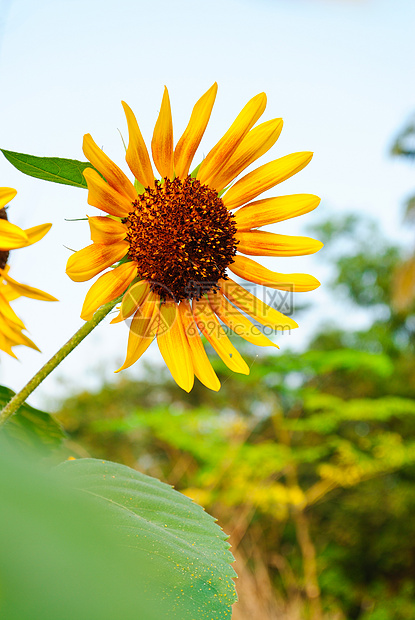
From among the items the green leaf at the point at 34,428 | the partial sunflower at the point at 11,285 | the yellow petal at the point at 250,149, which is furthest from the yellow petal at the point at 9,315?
the yellow petal at the point at 250,149

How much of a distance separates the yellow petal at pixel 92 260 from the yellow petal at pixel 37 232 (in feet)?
0.14

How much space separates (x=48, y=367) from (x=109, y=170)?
16cm

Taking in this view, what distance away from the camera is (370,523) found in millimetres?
7219

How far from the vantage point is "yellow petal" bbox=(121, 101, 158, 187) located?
0.43m

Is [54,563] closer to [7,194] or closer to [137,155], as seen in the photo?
[7,194]

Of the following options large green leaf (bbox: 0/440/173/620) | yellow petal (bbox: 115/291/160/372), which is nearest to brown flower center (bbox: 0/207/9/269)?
yellow petal (bbox: 115/291/160/372)

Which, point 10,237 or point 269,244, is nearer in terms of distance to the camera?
point 10,237

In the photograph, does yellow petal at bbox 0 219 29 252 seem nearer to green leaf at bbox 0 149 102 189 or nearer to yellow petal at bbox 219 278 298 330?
green leaf at bbox 0 149 102 189

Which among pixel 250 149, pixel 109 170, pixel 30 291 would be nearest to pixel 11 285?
pixel 30 291

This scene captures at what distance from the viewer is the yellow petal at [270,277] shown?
1.50 ft

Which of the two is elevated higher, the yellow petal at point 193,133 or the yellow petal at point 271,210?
the yellow petal at point 193,133

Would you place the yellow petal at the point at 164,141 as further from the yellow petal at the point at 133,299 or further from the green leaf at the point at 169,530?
the green leaf at the point at 169,530

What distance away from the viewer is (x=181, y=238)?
0.50 metres

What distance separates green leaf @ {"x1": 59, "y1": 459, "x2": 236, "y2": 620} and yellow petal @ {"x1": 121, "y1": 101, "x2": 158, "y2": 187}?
229 millimetres
